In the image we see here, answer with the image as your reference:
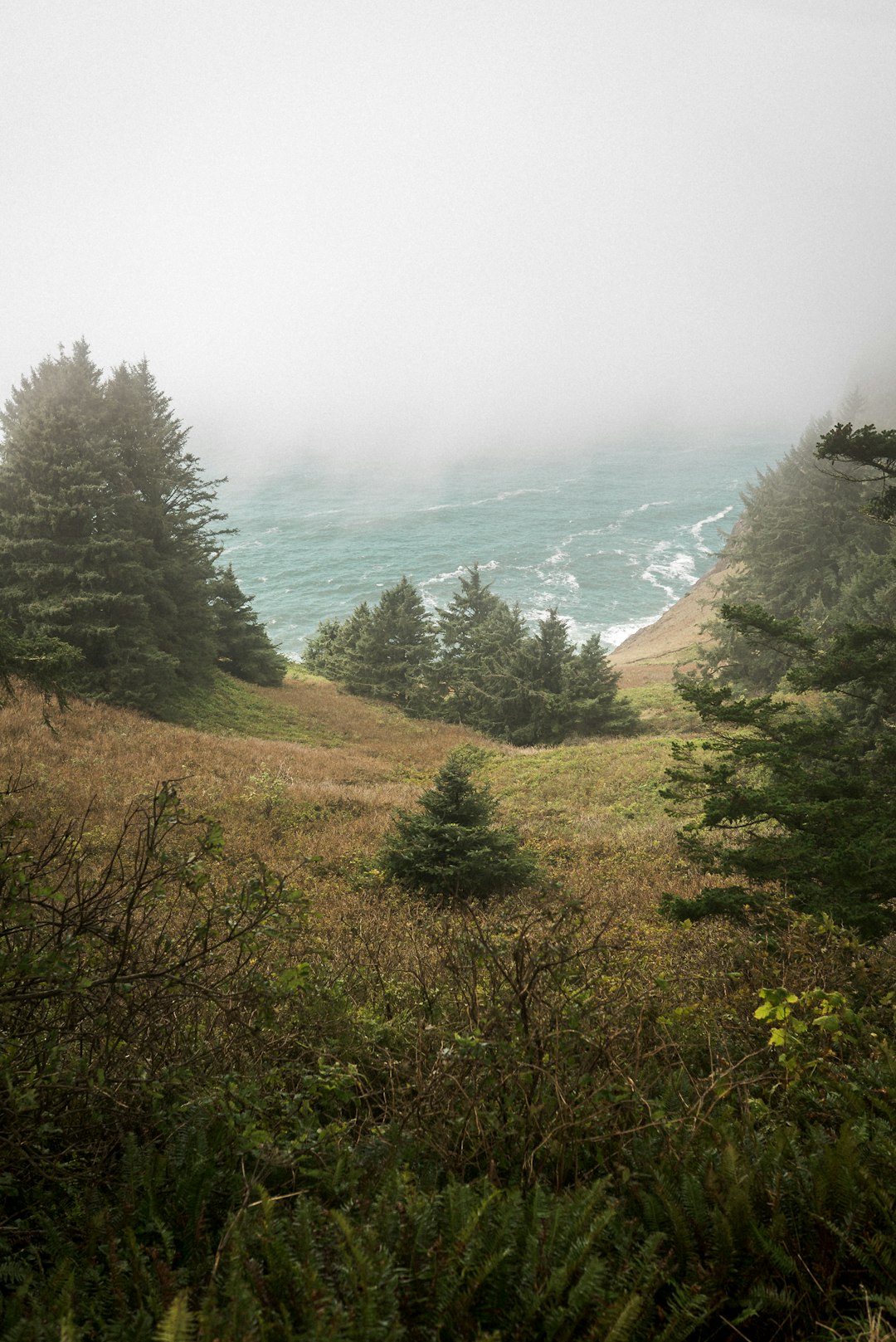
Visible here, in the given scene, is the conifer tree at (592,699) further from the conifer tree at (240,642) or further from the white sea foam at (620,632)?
the white sea foam at (620,632)

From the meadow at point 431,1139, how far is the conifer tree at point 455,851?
3359 millimetres

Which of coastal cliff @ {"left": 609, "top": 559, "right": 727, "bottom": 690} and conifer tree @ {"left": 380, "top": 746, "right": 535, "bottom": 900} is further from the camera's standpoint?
coastal cliff @ {"left": 609, "top": 559, "right": 727, "bottom": 690}

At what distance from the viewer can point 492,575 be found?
9856cm

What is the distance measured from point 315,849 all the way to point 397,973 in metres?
5.55

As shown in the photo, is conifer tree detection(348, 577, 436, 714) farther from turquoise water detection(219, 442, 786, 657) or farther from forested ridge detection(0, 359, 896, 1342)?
turquoise water detection(219, 442, 786, 657)

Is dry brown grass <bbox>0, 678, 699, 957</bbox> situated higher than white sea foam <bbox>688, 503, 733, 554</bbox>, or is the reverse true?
white sea foam <bbox>688, 503, 733, 554</bbox>

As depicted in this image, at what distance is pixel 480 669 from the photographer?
29.2 m

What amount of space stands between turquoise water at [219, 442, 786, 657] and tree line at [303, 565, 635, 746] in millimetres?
23115

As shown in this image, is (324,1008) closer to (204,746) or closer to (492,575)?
(204,746)

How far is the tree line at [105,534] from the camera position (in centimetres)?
1922

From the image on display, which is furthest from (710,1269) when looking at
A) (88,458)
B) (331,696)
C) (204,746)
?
(331,696)

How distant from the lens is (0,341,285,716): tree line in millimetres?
19219

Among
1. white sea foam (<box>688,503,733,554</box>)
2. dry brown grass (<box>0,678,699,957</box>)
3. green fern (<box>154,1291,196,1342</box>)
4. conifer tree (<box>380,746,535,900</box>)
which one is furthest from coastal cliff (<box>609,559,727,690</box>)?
white sea foam (<box>688,503,733,554</box>)

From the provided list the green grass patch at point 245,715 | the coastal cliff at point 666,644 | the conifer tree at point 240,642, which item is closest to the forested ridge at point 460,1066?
the green grass patch at point 245,715
